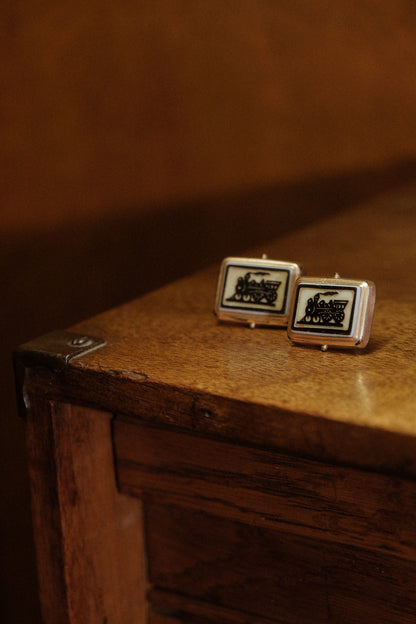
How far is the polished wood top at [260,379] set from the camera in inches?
22.4

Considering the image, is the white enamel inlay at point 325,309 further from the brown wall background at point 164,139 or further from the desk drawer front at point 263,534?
the brown wall background at point 164,139

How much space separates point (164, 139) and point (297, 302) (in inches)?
42.2

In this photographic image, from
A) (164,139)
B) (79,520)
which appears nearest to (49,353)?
(79,520)

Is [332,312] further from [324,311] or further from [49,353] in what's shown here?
[49,353]

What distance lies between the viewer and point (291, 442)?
0.59 metres

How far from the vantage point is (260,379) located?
0.65m

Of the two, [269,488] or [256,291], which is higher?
[256,291]

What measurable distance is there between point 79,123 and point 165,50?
1.03 ft

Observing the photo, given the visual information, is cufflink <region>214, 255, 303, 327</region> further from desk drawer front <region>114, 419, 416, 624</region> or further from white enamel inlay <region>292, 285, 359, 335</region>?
desk drawer front <region>114, 419, 416, 624</region>

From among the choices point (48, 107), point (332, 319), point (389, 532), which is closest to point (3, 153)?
point (48, 107)

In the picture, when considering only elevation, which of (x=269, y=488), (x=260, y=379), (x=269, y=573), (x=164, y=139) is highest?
(x=164, y=139)

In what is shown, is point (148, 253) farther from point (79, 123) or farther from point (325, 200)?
point (325, 200)

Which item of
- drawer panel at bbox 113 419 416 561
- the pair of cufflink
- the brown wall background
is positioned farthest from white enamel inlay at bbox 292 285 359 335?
the brown wall background

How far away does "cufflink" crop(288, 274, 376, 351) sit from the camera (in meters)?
0.70
